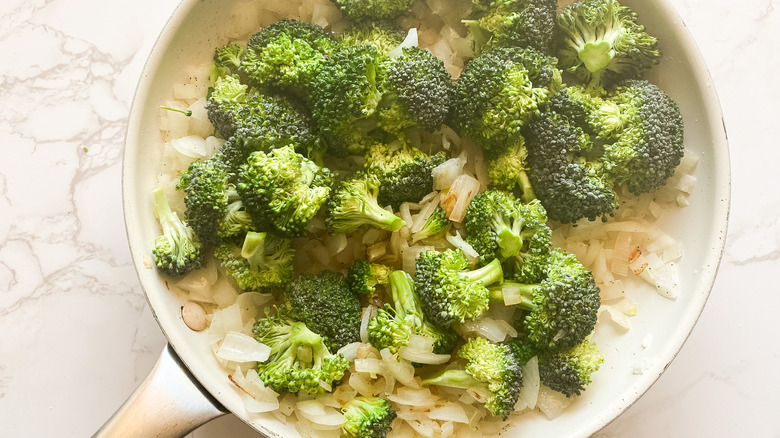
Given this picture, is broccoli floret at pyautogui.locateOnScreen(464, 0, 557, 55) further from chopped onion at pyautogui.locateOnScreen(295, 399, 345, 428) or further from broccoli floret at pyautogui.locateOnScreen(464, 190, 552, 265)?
chopped onion at pyautogui.locateOnScreen(295, 399, 345, 428)

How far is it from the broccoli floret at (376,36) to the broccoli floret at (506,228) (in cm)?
56

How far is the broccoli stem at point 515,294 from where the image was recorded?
191cm

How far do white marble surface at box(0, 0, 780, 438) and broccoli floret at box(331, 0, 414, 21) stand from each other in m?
0.79

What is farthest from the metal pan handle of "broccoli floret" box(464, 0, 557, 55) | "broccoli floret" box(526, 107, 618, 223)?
"broccoli floret" box(464, 0, 557, 55)

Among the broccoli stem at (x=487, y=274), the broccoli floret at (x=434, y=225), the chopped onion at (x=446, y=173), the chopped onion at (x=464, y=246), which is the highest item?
the chopped onion at (x=446, y=173)

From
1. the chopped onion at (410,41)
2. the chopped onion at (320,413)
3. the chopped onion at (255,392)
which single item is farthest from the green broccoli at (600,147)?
the chopped onion at (255,392)

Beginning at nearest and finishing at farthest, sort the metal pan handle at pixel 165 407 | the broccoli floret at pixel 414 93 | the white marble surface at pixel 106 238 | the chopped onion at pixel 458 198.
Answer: the metal pan handle at pixel 165 407, the broccoli floret at pixel 414 93, the chopped onion at pixel 458 198, the white marble surface at pixel 106 238

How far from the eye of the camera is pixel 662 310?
6.49 ft

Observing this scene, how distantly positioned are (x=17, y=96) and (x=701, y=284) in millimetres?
2463

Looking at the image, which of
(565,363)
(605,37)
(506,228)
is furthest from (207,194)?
(605,37)

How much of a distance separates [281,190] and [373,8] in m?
0.66

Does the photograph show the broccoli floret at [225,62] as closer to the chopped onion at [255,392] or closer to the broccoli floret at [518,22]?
the broccoli floret at [518,22]

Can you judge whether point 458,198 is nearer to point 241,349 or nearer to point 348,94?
point 348,94

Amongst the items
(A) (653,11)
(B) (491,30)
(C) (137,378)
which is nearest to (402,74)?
(B) (491,30)
